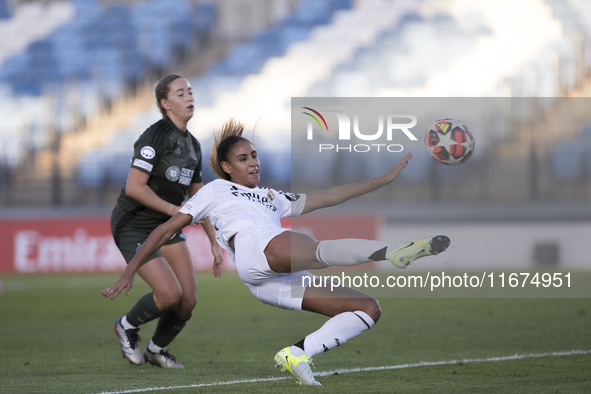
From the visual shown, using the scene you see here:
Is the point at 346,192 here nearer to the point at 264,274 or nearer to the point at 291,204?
the point at 291,204

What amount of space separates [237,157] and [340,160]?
43.1 feet

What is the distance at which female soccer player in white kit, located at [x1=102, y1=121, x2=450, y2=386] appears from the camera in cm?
415

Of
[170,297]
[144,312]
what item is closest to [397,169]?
[170,297]

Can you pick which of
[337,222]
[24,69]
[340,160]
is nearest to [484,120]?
[340,160]

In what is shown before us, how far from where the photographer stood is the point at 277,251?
4188 millimetres

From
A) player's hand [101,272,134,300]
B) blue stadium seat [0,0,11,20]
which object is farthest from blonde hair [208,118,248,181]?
blue stadium seat [0,0,11,20]

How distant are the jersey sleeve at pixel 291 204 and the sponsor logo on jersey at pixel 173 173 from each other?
1.08 m

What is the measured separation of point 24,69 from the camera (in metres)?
20.3

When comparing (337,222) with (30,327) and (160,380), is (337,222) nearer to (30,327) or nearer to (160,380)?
(30,327)

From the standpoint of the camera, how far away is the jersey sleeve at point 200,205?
444 centimetres

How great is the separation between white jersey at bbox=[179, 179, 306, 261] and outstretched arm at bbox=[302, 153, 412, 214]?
1.11 feet

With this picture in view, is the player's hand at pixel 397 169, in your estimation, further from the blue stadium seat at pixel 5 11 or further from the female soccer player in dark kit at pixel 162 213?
the blue stadium seat at pixel 5 11

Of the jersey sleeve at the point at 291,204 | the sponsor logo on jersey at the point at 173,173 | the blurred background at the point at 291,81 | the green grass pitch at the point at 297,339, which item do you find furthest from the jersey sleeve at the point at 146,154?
the blurred background at the point at 291,81

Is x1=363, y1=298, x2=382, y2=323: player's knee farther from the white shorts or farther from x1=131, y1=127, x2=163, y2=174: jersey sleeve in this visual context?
x1=131, y1=127, x2=163, y2=174: jersey sleeve
